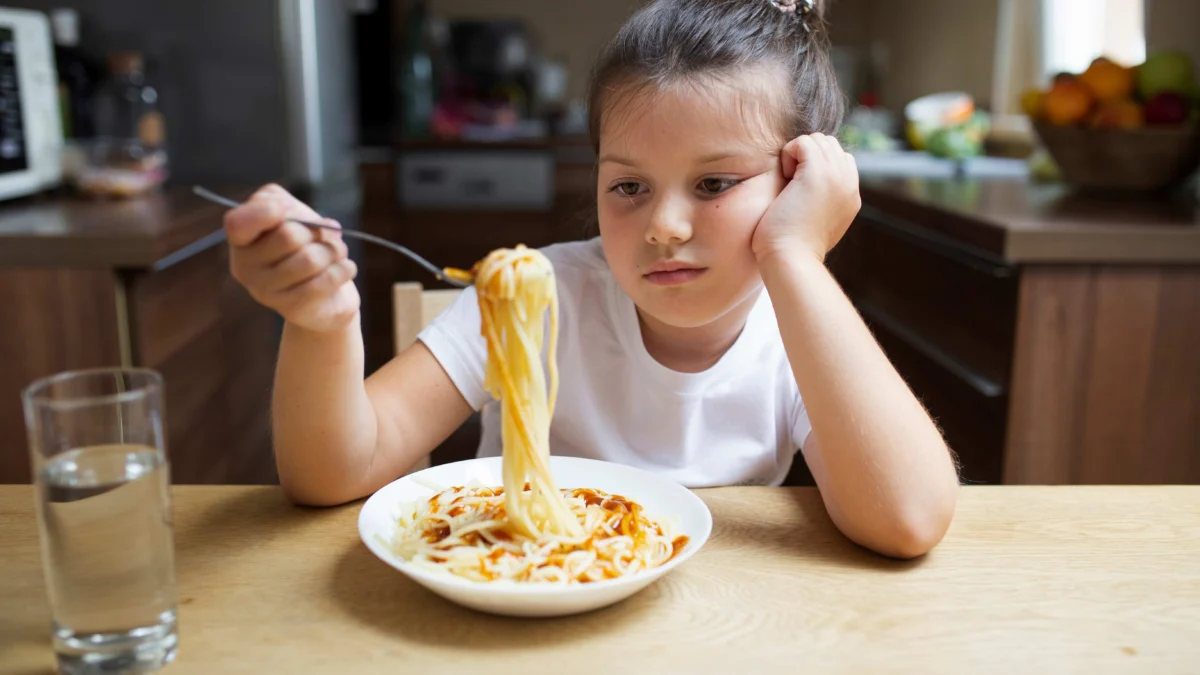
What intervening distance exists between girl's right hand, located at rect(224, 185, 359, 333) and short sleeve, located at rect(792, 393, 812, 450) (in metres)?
0.54

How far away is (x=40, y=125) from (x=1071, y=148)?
7.74 feet

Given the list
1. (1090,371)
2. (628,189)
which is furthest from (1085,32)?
(628,189)

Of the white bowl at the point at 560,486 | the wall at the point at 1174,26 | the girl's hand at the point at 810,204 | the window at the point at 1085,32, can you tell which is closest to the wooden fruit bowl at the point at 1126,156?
the wall at the point at 1174,26

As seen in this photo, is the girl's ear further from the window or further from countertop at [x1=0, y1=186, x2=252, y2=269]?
the window

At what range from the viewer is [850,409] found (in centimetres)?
85

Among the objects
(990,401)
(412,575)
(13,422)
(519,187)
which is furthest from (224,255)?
(412,575)

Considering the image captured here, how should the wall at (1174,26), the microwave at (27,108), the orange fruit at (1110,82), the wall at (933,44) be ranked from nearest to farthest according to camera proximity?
the microwave at (27,108), the orange fruit at (1110,82), the wall at (1174,26), the wall at (933,44)

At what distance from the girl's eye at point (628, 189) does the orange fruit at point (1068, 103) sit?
71.2 inches

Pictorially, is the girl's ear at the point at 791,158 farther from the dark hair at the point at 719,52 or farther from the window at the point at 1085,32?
the window at the point at 1085,32

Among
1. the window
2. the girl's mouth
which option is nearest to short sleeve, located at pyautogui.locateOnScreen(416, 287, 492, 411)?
the girl's mouth

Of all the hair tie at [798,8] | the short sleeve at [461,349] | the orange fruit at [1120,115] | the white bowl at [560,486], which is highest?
the hair tie at [798,8]

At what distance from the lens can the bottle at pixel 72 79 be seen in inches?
96.4

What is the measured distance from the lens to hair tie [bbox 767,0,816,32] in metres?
1.10

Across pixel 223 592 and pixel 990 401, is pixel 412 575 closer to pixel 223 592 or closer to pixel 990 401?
pixel 223 592
